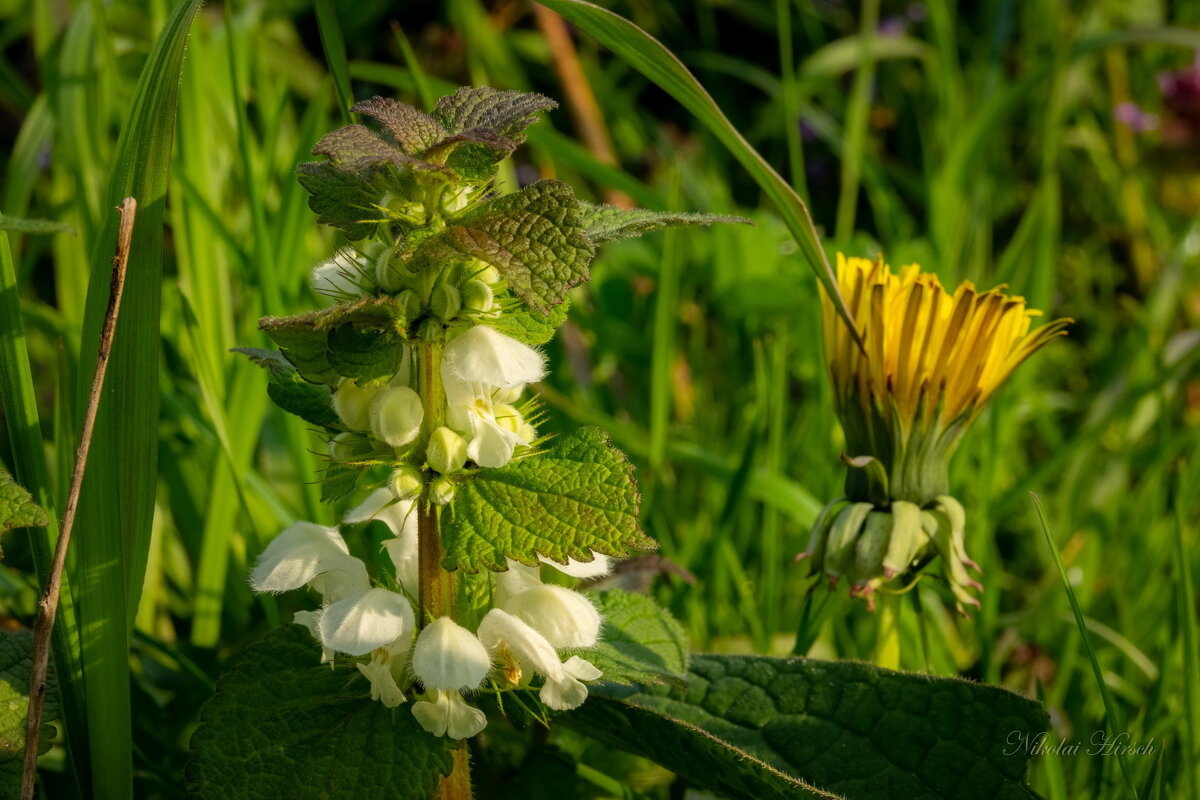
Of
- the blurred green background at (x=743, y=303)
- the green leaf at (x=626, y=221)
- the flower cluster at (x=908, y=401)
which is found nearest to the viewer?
the green leaf at (x=626, y=221)

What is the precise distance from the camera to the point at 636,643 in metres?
0.93

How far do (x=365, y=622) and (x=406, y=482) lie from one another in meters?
0.10

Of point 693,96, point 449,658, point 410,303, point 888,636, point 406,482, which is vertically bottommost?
point 888,636

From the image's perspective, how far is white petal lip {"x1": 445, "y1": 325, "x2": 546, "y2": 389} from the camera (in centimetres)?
71

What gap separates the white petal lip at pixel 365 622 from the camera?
729 mm

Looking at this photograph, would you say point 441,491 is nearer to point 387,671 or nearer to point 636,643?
point 387,671

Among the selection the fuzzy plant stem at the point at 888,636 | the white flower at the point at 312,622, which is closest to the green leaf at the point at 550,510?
the white flower at the point at 312,622

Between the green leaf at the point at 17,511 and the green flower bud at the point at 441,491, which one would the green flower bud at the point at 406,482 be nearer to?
the green flower bud at the point at 441,491

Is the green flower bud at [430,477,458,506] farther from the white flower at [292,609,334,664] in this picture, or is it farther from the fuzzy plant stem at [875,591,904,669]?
the fuzzy plant stem at [875,591,904,669]

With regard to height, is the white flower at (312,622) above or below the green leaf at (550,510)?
below

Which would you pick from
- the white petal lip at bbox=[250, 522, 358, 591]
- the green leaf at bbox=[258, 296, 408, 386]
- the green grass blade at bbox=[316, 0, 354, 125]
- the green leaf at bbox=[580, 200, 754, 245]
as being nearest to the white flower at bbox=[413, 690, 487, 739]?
the white petal lip at bbox=[250, 522, 358, 591]

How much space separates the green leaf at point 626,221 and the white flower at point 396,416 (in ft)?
0.51

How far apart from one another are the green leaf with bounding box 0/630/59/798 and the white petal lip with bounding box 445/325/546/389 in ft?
1.35

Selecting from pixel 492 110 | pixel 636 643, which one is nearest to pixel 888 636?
pixel 636 643
